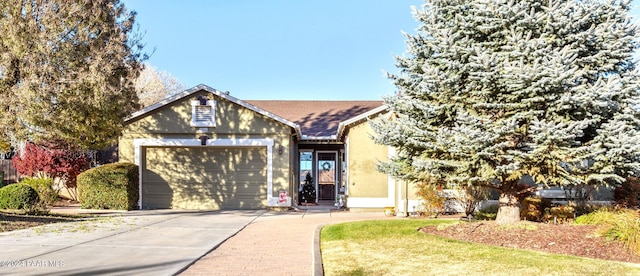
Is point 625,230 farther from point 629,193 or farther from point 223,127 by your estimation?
point 223,127

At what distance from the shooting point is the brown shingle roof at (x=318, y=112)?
65.7ft

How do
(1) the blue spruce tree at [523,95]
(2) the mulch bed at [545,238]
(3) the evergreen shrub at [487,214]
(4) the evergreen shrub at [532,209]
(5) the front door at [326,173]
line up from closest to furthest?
(2) the mulch bed at [545,238] < (1) the blue spruce tree at [523,95] < (4) the evergreen shrub at [532,209] < (3) the evergreen shrub at [487,214] < (5) the front door at [326,173]

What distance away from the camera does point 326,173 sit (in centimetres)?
2102

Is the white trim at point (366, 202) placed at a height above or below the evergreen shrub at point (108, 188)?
below

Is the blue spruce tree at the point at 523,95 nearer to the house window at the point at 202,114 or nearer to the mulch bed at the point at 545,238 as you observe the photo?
the mulch bed at the point at 545,238

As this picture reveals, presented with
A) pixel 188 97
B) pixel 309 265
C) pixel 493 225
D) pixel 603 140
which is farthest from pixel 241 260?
pixel 188 97

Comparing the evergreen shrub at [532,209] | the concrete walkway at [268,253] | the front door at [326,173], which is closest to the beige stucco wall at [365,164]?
the concrete walkway at [268,253]

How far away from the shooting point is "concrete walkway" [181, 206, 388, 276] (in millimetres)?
6676

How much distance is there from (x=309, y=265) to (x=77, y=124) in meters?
8.21

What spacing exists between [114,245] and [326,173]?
1301 centimetres

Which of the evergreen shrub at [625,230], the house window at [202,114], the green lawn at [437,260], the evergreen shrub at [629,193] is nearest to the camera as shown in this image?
the green lawn at [437,260]

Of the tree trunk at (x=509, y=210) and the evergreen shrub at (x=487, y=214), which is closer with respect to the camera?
the tree trunk at (x=509, y=210)

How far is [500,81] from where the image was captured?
862cm

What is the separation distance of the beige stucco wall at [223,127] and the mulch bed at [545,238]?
759cm
